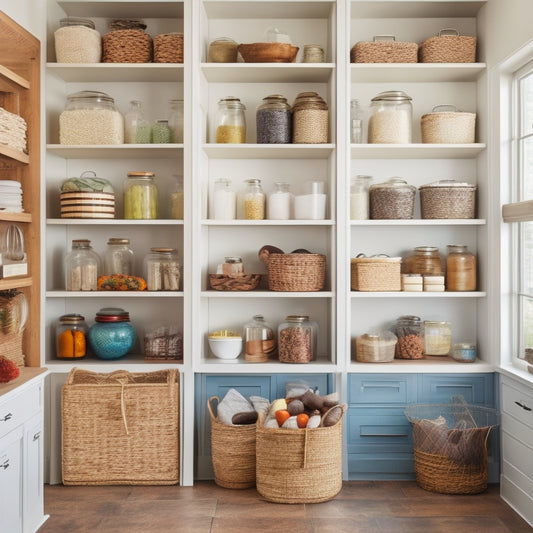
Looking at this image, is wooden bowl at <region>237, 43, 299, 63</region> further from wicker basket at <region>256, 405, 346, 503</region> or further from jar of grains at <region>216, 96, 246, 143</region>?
wicker basket at <region>256, 405, 346, 503</region>

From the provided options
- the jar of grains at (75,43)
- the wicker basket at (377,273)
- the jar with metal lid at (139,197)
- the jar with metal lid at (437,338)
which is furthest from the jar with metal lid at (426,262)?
the jar of grains at (75,43)

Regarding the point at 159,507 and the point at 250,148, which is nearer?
the point at 159,507

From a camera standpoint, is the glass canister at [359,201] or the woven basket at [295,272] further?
the glass canister at [359,201]

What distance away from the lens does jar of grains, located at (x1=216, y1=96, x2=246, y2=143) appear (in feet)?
12.9

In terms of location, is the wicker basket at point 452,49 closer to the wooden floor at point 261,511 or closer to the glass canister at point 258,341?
the glass canister at point 258,341

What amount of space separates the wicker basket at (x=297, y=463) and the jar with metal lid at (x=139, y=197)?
4.49ft

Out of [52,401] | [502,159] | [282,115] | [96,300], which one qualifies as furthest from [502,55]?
[52,401]

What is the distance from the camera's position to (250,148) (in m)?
3.86

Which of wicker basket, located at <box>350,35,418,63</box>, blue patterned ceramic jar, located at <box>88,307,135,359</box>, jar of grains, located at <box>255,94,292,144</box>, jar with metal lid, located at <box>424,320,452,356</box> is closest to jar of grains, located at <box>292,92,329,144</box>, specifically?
jar of grains, located at <box>255,94,292,144</box>

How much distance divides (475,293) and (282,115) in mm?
1515

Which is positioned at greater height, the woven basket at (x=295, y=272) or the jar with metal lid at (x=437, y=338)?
the woven basket at (x=295, y=272)

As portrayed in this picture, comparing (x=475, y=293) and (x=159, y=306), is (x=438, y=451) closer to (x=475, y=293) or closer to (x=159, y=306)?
(x=475, y=293)

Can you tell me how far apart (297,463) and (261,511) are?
293 mm

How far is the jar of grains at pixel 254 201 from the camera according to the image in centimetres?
391
